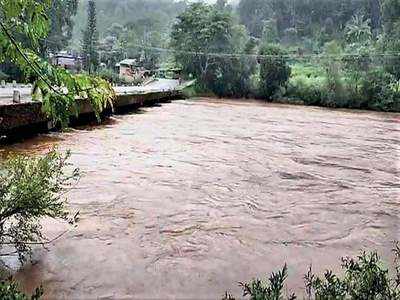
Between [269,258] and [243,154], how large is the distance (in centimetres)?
613

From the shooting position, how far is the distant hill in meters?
95.7

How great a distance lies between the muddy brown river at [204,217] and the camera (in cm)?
359

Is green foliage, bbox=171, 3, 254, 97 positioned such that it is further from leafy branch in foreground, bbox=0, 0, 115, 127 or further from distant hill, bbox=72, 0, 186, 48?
distant hill, bbox=72, 0, 186, 48

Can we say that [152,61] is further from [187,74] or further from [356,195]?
[356,195]

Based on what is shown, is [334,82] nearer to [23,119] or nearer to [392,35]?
[392,35]

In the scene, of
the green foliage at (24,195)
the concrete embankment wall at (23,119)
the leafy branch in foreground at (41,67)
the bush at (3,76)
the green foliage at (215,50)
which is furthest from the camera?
the green foliage at (215,50)

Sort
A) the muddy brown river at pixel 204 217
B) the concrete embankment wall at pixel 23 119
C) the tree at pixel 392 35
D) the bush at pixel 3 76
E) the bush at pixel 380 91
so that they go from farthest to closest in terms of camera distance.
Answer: the tree at pixel 392 35, the bush at pixel 380 91, the bush at pixel 3 76, the concrete embankment wall at pixel 23 119, the muddy brown river at pixel 204 217

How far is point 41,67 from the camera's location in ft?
7.18

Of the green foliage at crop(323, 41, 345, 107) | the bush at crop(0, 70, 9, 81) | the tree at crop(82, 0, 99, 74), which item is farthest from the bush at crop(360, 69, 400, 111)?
the tree at crop(82, 0, 99, 74)

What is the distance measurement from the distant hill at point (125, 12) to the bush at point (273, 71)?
180 ft

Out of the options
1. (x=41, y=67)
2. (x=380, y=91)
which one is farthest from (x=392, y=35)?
(x=41, y=67)

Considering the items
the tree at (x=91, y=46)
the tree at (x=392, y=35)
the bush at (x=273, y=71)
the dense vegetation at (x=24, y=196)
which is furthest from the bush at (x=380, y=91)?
the dense vegetation at (x=24, y=196)

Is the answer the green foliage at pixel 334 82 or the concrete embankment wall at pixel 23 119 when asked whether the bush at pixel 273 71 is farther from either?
the concrete embankment wall at pixel 23 119

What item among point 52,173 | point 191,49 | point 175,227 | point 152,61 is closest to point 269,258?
point 175,227
